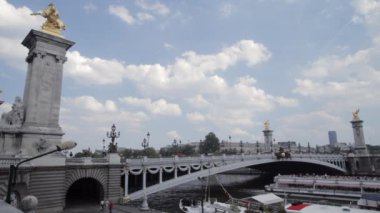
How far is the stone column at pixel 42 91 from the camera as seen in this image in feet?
89.0

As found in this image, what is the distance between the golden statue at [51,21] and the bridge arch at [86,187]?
14.7m

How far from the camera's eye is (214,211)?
31.4m

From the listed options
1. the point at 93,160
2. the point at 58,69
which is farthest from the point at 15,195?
the point at 58,69

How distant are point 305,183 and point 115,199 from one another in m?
41.1

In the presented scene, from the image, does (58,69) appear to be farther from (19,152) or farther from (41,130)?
(19,152)

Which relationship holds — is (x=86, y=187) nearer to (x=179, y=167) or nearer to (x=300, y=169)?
(x=179, y=167)

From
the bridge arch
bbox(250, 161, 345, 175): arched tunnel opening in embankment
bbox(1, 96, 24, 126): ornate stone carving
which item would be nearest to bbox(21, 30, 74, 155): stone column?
bbox(1, 96, 24, 126): ornate stone carving

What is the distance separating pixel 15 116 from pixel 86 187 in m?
14.4

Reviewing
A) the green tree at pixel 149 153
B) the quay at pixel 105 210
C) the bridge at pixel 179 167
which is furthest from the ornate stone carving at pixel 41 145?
the green tree at pixel 149 153

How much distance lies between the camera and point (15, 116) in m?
27.2

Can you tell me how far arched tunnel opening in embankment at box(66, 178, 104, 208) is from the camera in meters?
31.4

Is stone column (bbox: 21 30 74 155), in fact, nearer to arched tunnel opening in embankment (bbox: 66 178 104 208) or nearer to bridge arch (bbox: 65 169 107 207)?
bridge arch (bbox: 65 169 107 207)

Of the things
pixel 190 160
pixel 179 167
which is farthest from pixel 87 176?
pixel 190 160

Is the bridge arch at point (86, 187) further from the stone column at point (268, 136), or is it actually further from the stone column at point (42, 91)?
the stone column at point (268, 136)
